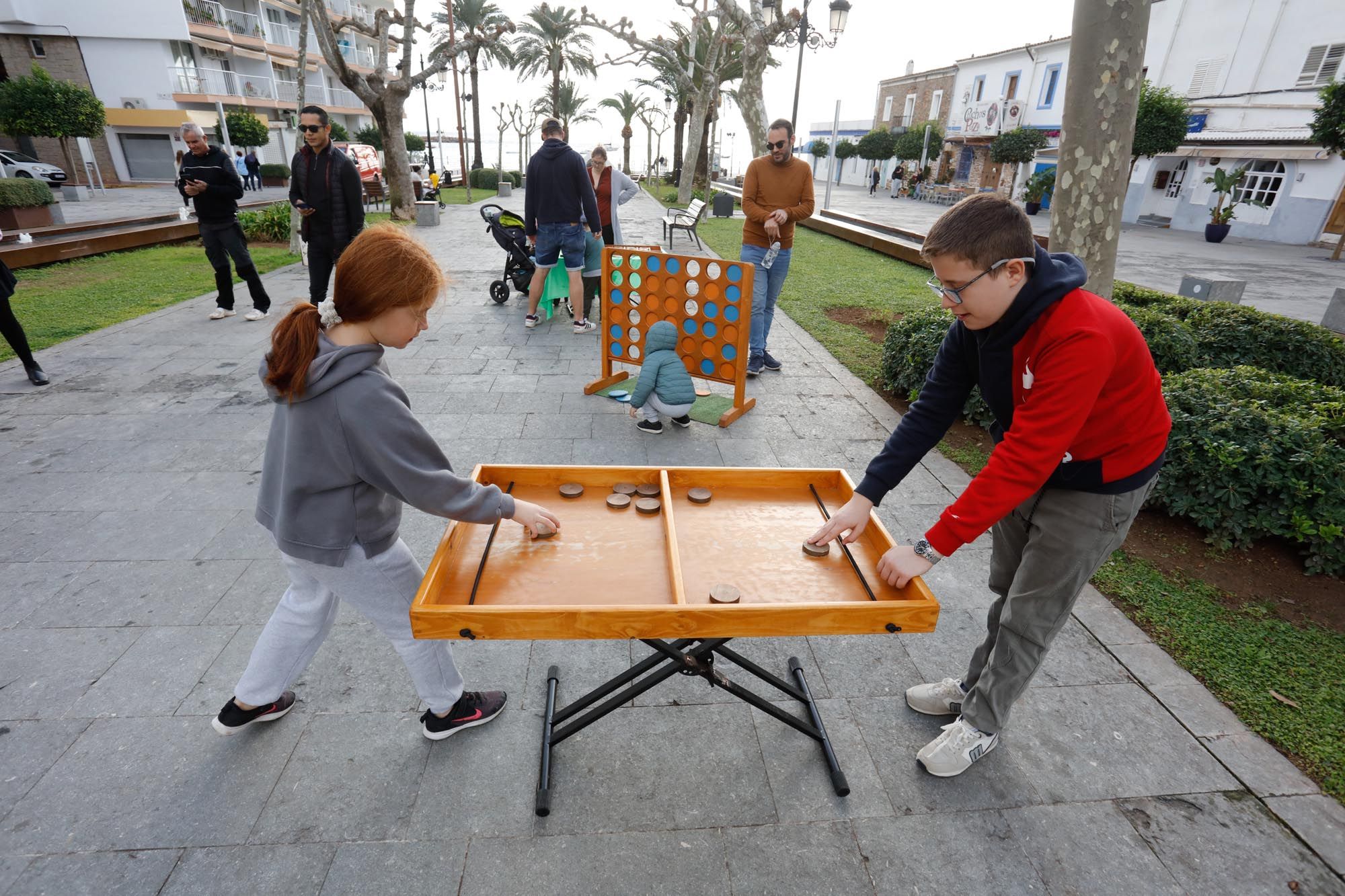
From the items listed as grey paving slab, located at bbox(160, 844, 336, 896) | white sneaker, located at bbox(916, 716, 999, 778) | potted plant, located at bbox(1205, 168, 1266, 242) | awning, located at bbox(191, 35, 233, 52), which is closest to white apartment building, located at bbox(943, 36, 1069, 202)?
potted plant, located at bbox(1205, 168, 1266, 242)

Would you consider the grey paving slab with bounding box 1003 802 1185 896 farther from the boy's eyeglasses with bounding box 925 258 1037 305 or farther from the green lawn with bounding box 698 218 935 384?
the green lawn with bounding box 698 218 935 384

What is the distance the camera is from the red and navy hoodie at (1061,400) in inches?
67.3

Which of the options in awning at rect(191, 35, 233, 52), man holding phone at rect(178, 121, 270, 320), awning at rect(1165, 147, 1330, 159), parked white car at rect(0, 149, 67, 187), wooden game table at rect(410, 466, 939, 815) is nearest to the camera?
wooden game table at rect(410, 466, 939, 815)

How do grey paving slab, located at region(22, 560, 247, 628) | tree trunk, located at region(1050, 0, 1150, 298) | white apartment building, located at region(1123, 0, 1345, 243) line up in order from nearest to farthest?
A: 1. grey paving slab, located at region(22, 560, 247, 628)
2. tree trunk, located at region(1050, 0, 1150, 298)
3. white apartment building, located at region(1123, 0, 1345, 243)

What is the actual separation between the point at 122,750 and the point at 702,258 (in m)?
4.50

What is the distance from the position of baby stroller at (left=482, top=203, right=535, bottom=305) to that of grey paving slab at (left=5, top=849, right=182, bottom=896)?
303 inches

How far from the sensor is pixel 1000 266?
1719mm

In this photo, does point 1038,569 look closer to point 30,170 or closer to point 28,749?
point 28,749

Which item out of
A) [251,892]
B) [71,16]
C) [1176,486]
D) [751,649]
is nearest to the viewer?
[251,892]

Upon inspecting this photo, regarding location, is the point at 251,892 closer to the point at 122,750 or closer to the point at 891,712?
the point at 122,750

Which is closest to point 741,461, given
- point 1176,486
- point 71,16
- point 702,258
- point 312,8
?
point 702,258

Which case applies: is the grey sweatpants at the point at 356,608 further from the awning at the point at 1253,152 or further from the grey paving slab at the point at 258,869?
the awning at the point at 1253,152

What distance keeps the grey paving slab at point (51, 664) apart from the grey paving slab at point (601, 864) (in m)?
1.84

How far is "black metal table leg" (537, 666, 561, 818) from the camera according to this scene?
2.15m
